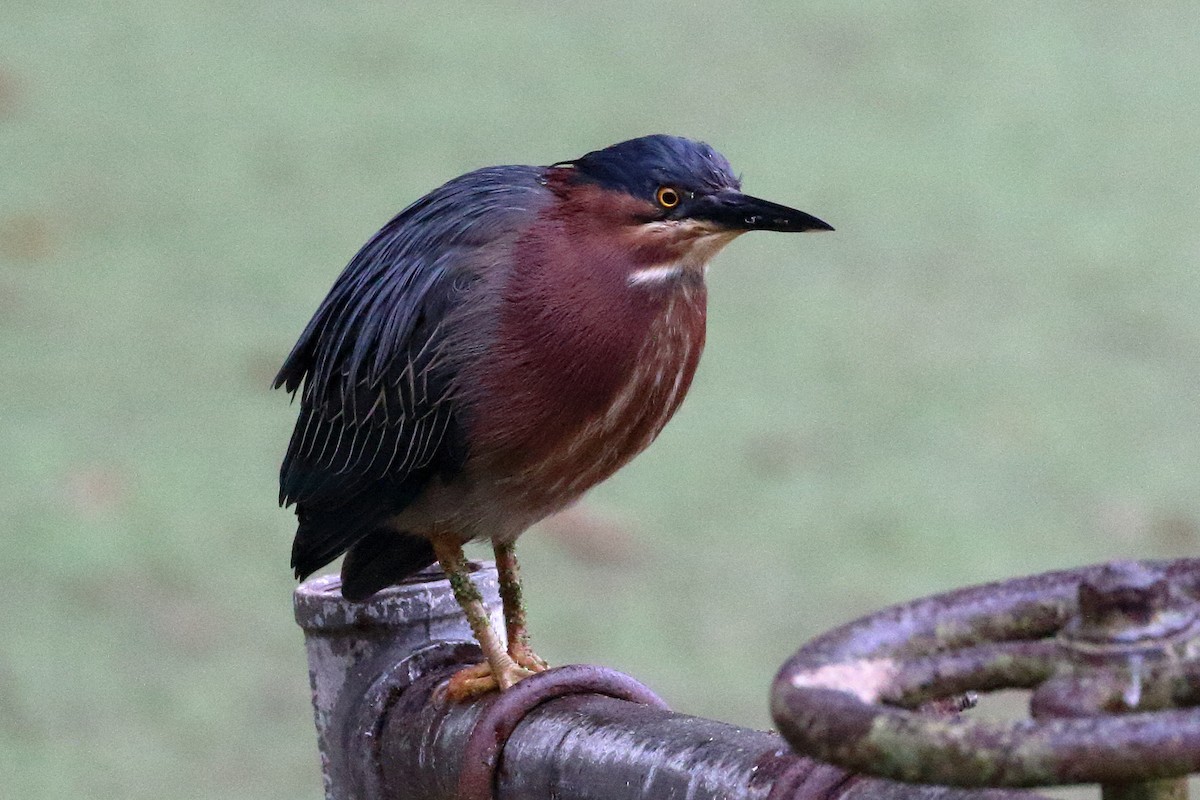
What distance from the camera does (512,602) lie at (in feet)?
4.74

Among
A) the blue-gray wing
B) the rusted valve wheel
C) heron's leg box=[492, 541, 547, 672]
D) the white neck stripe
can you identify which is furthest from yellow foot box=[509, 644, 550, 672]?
the rusted valve wheel

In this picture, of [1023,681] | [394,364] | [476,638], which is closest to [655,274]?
[394,364]

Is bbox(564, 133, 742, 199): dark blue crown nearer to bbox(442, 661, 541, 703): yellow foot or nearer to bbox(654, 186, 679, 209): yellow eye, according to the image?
bbox(654, 186, 679, 209): yellow eye

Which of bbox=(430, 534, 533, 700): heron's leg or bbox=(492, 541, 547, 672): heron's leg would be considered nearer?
bbox=(430, 534, 533, 700): heron's leg

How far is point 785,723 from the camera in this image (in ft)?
1.89

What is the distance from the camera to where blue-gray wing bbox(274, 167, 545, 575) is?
1.36 meters

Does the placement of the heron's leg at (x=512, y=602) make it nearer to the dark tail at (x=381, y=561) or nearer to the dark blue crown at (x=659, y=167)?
the dark tail at (x=381, y=561)

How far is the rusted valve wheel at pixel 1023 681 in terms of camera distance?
0.53 metres

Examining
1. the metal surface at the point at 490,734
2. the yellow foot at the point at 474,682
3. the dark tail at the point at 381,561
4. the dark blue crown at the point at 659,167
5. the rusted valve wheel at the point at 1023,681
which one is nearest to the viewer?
the rusted valve wheel at the point at 1023,681

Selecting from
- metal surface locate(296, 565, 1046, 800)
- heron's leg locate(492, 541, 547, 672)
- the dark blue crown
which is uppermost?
the dark blue crown

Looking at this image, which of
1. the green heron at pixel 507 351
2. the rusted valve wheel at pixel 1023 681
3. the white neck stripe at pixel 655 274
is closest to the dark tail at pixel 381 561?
the green heron at pixel 507 351

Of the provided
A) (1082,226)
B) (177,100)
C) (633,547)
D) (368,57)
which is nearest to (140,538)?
(633,547)

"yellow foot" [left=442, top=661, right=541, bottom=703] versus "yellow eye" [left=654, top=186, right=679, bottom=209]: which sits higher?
"yellow eye" [left=654, top=186, right=679, bottom=209]

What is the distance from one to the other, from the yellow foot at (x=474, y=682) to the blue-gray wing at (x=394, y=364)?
233 millimetres
